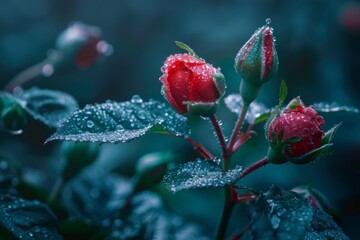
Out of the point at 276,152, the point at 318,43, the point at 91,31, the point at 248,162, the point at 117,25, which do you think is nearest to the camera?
the point at 276,152

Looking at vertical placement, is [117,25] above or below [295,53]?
above

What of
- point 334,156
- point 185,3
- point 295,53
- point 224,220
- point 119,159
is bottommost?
point 334,156

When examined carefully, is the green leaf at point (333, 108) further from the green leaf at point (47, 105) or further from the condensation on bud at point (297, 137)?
the green leaf at point (47, 105)

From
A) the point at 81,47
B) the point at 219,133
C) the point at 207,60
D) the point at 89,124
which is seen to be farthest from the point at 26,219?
the point at 207,60

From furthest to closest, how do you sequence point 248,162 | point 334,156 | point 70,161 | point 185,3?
1. point 185,3
2. point 334,156
3. point 248,162
4. point 70,161

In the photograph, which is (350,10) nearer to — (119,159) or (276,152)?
(119,159)

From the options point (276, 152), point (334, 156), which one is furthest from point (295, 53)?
point (276, 152)
